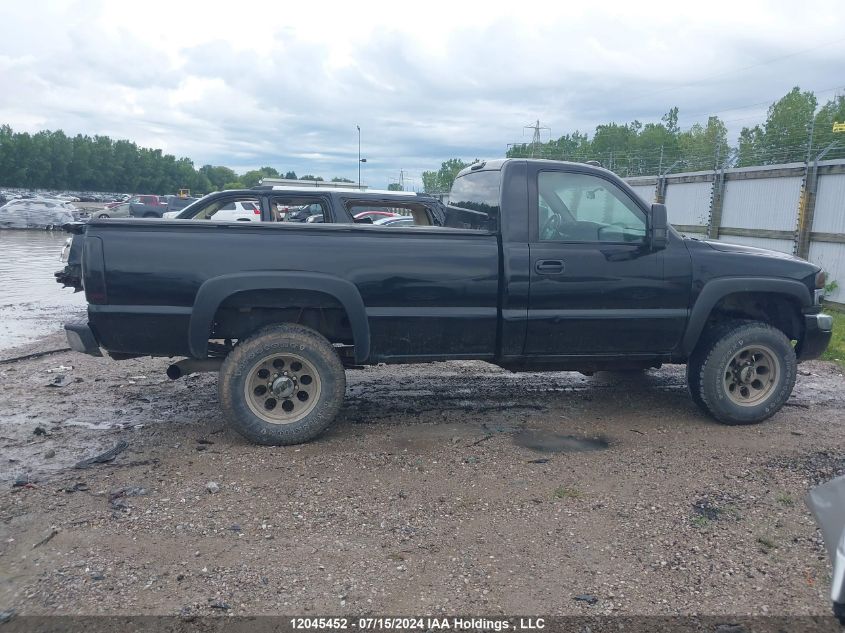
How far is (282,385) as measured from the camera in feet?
16.6

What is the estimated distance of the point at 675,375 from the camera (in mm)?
7602

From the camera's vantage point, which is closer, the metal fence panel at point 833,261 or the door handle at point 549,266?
the door handle at point 549,266

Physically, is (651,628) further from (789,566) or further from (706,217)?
(706,217)

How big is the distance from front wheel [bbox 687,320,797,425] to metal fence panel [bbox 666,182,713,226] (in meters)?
11.2

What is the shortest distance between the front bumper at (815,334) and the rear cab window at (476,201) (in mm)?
2802

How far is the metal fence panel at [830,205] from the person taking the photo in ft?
38.5

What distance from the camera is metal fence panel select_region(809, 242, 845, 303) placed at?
1161 centimetres

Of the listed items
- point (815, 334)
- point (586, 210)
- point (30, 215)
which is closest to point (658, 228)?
point (586, 210)

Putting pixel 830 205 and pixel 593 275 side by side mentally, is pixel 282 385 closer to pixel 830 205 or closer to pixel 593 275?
pixel 593 275

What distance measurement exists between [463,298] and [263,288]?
145 centimetres

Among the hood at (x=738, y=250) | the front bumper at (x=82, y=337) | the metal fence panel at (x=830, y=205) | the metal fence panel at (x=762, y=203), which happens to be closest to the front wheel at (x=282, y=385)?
the front bumper at (x=82, y=337)

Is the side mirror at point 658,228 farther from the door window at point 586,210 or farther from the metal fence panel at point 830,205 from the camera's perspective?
the metal fence panel at point 830,205

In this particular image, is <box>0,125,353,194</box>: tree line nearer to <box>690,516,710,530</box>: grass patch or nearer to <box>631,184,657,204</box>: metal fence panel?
<box>631,184,657,204</box>: metal fence panel

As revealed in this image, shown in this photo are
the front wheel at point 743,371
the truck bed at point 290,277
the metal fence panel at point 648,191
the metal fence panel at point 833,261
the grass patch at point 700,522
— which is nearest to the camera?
the grass patch at point 700,522
